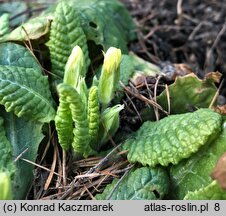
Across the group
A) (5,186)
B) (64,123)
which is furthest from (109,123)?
(5,186)

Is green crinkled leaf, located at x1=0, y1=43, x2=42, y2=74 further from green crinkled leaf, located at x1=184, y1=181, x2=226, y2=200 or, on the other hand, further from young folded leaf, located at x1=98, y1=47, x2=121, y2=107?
green crinkled leaf, located at x1=184, y1=181, x2=226, y2=200

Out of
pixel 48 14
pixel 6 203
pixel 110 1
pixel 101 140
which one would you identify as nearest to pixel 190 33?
pixel 110 1

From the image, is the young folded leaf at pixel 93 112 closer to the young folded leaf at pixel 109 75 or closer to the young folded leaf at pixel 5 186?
the young folded leaf at pixel 109 75

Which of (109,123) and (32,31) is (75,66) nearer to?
(109,123)

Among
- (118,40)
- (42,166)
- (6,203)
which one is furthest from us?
(118,40)

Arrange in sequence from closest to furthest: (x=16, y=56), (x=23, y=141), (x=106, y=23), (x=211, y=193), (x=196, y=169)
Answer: (x=211, y=193) < (x=196, y=169) < (x=23, y=141) < (x=16, y=56) < (x=106, y=23)

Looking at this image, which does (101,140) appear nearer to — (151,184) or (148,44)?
(151,184)
